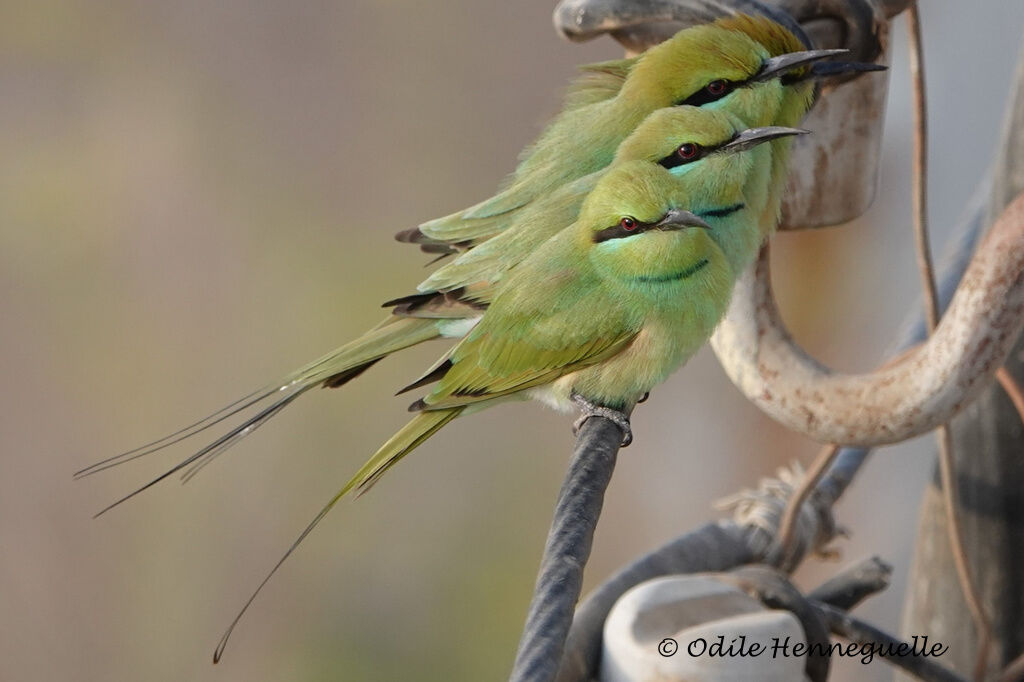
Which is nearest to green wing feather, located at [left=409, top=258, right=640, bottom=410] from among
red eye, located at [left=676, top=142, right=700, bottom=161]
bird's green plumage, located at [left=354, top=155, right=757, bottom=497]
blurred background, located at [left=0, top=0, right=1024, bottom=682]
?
bird's green plumage, located at [left=354, top=155, right=757, bottom=497]

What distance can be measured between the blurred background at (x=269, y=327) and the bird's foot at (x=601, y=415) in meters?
1.61

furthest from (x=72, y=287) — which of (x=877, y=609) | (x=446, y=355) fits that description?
(x=446, y=355)

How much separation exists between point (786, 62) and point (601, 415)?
30 centimetres

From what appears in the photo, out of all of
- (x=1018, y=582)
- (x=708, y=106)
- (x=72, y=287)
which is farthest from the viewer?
(x=72, y=287)

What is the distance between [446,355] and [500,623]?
1837mm

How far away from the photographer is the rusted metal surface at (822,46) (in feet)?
3.37

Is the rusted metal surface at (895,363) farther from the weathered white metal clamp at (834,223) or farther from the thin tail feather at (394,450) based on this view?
the thin tail feather at (394,450)

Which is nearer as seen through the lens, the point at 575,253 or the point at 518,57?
the point at 575,253

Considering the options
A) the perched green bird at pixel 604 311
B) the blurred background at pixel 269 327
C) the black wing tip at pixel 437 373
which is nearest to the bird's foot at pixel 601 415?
the perched green bird at pixel 604 311

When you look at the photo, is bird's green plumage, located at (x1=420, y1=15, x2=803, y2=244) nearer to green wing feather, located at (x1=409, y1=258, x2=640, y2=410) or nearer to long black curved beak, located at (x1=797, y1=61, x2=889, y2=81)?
long black curved beak, located at (x1=797, y1=61, x2=889, y2=81)

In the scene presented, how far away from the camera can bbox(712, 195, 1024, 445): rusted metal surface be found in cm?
94

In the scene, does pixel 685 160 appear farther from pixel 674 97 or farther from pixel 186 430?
pixel 186 430

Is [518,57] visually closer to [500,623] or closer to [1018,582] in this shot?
[500,623]

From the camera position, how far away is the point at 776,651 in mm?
931
